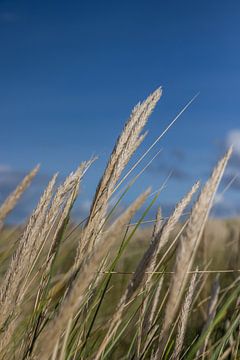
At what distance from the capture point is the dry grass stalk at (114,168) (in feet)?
4.24

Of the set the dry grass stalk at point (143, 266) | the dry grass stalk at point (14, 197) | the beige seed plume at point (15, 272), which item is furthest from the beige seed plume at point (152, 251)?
the dry grass stalk at point (14, 197)

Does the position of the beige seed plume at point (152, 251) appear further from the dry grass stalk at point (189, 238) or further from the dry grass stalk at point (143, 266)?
the dry grass stalk at point (189, 238)

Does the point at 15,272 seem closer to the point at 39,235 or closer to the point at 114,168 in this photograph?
the point at 39,235

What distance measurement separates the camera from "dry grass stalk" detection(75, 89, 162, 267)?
4.24ft

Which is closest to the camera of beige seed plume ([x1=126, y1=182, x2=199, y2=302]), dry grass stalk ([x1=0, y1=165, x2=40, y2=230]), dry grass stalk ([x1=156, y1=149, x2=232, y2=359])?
dry grass stalk ([x1=156, y1=149, x2=232, y2=359])

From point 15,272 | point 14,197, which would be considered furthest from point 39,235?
point 14,197

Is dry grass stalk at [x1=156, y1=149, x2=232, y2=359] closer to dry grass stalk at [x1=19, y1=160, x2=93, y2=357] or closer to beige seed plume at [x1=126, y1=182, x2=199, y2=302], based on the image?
beige seed plume at [x1=126, y1=182, x2=199, y2=302]

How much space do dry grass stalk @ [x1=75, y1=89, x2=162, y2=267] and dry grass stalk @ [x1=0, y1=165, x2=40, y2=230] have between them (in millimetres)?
378

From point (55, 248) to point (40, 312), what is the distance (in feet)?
0.52

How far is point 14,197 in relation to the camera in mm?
1654

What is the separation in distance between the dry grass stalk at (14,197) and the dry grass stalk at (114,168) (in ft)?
1.24

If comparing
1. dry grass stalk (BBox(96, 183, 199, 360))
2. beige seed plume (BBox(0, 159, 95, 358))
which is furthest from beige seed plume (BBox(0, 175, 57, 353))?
dry grass stalk (BBox(96, 183, 199, 360))

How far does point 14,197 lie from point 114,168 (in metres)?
0.42

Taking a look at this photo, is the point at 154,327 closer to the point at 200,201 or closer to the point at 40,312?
the point at 40,312
